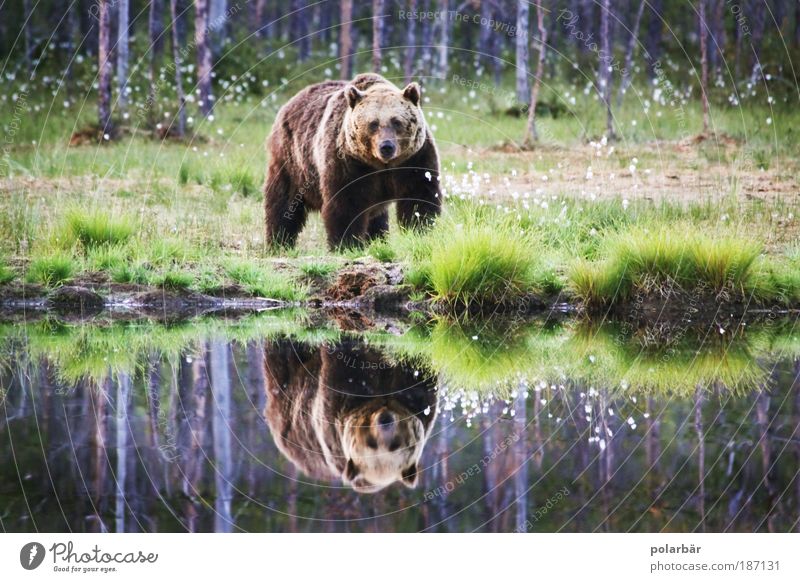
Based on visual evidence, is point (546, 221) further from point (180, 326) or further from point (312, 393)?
point (312, 393)

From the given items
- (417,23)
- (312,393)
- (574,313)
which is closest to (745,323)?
(574,313)

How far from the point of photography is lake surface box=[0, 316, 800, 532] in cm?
435

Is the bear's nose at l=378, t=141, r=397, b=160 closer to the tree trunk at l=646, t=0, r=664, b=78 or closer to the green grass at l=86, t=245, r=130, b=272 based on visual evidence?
the green grass at l=86, t=245, r=130, b=272

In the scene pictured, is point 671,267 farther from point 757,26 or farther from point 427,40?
point 427,40

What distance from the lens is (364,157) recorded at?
795cm

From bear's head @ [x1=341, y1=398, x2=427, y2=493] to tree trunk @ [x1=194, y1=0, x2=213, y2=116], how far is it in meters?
8.11

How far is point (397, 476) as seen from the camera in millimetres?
4520

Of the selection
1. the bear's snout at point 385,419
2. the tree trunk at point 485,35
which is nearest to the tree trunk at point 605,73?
the tree trunk at point 485,35

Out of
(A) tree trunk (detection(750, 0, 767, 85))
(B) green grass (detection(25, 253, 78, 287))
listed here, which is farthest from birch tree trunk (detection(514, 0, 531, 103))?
(B) green grass (detection(25, 253, 78, 287))

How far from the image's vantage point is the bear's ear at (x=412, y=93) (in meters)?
7.72

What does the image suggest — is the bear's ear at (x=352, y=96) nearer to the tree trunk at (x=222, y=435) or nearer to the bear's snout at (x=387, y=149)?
the bear's snout at (x=387, y=149)

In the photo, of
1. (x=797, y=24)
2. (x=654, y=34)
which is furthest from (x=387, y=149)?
(x=654, y=34)

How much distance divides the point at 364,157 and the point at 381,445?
3557 mm

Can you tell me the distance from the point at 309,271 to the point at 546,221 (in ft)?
6.34
